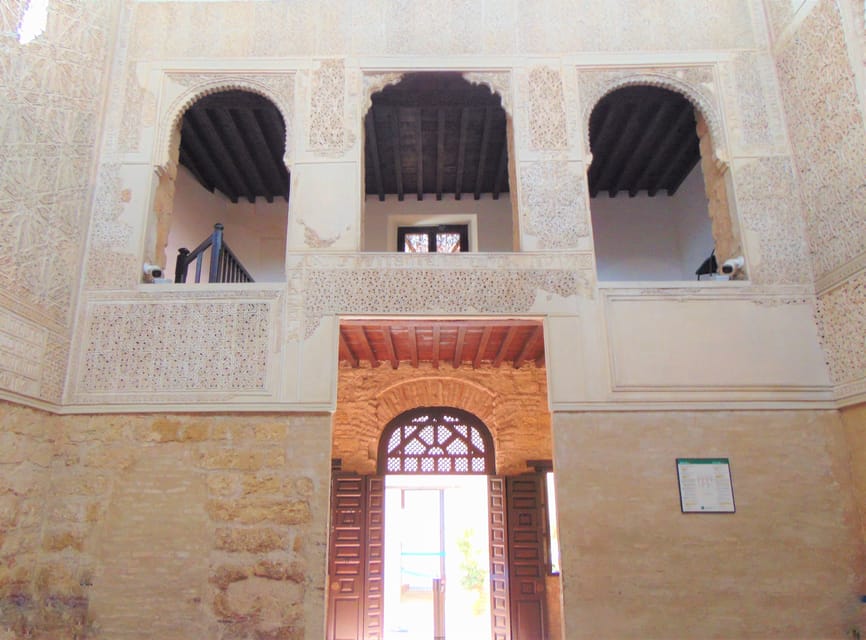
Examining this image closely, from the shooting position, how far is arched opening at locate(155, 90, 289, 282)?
233 inches

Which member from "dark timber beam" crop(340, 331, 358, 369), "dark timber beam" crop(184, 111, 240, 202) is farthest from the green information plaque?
"dark timber beam" crop(184, 111, 240, 202)

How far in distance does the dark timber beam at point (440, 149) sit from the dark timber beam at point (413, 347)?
2476mm

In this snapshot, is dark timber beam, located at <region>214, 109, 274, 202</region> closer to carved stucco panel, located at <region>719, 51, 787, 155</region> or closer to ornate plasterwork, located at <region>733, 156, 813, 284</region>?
carved stucco panel, located at <region>719, 51, 787, 155</region>

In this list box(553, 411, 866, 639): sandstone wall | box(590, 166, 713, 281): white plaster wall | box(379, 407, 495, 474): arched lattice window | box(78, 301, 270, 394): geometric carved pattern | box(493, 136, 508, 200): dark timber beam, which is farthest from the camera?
box(590, 166, 713, 281): white plaster wall

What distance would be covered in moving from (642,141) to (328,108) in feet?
11.8

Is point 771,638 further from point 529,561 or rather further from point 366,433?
point 366,433

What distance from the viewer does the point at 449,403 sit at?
7.35 metres

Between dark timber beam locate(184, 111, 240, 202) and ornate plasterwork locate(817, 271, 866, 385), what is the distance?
5.94 metres

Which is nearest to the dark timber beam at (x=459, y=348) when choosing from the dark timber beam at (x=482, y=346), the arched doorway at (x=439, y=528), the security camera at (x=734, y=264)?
the dark timber beam at (x=482, y=346)

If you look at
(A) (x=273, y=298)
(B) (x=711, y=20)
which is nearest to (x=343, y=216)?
(A) (x=273, y=298)

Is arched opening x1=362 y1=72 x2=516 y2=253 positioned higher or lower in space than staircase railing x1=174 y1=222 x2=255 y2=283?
higher

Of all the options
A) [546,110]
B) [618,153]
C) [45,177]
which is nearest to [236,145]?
[45,177]

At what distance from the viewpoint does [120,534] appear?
14.6 feet

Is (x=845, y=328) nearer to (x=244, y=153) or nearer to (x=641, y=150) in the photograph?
(x=641, y=150)
